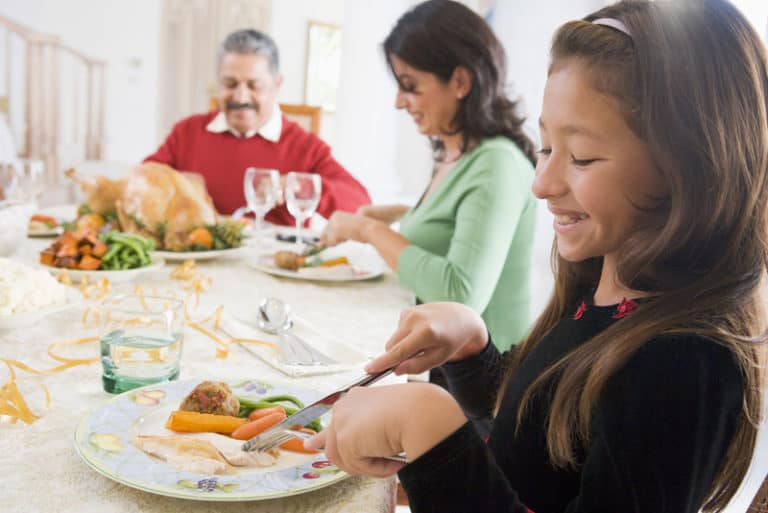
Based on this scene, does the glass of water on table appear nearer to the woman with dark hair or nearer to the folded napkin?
the folded napkin

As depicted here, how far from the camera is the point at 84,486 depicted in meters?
0.66

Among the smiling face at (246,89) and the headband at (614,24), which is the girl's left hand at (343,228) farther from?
the smiling face at (246,89)

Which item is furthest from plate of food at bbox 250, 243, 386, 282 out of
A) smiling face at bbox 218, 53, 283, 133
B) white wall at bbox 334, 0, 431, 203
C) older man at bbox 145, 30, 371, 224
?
white wall at bbox 334, 0, 431, 203

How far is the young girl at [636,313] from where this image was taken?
0.60 metres

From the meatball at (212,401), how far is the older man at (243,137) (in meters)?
2.29

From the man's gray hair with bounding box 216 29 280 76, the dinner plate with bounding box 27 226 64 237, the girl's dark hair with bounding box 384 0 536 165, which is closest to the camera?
the girl's dark hair with bounding box 384 0 536 165

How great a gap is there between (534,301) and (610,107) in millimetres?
3201

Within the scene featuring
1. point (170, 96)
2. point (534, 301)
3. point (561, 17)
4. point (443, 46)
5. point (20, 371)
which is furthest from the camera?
point (170, 96)

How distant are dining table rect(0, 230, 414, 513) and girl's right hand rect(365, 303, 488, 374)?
112 mm

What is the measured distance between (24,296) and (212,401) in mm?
445

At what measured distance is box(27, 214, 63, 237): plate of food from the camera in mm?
1907

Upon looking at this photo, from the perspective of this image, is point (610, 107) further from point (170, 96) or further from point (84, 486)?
point (170, 96)

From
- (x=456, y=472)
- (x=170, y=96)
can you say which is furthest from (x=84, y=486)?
(x=170, y=96)

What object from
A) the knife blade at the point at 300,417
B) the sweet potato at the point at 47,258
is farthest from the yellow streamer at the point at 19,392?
the sweet potato at the point at 47,258
